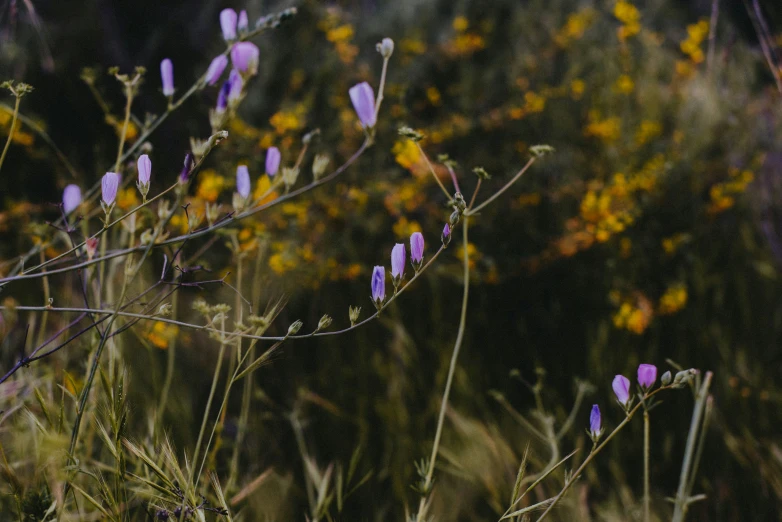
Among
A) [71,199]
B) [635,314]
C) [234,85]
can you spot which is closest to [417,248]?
[234,85]

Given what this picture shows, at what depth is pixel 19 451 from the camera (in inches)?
30.1

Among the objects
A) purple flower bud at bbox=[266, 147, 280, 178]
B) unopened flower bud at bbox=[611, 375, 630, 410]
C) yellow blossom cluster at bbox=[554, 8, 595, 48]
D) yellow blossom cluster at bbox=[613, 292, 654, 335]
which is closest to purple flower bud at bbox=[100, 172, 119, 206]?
purple flower bud at bbox=[266, 147, 280, 178]

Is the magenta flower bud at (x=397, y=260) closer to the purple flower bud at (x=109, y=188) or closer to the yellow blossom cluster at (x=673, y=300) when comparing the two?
the purple flower bud at (x=109, y=188)

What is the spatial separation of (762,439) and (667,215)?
0.91 metres

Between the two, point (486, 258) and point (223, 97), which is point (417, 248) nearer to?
point (223, 97)

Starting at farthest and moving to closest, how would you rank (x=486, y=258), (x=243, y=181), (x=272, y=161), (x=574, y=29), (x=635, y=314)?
(x=574, y=29) → (x=486, y=258) → (x=635, y=314) → (x=272, y=161) → (x=243, y=181)

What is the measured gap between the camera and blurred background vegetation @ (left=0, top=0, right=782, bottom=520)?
4.68 ft

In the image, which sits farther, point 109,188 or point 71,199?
point 71,199

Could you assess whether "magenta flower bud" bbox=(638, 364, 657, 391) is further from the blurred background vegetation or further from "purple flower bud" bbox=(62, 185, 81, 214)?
"purple flower bud" bbox=(62, 185, 81, 214)

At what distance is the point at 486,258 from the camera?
2.02m

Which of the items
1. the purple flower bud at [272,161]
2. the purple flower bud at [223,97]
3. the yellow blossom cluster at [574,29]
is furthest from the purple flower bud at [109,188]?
the yellow blossom cluster at [574,29]

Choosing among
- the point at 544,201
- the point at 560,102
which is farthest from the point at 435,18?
the point at 544,201

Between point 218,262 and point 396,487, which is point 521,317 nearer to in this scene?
point 396,487

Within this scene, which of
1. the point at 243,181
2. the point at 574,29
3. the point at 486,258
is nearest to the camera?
A: the point at 243,181
